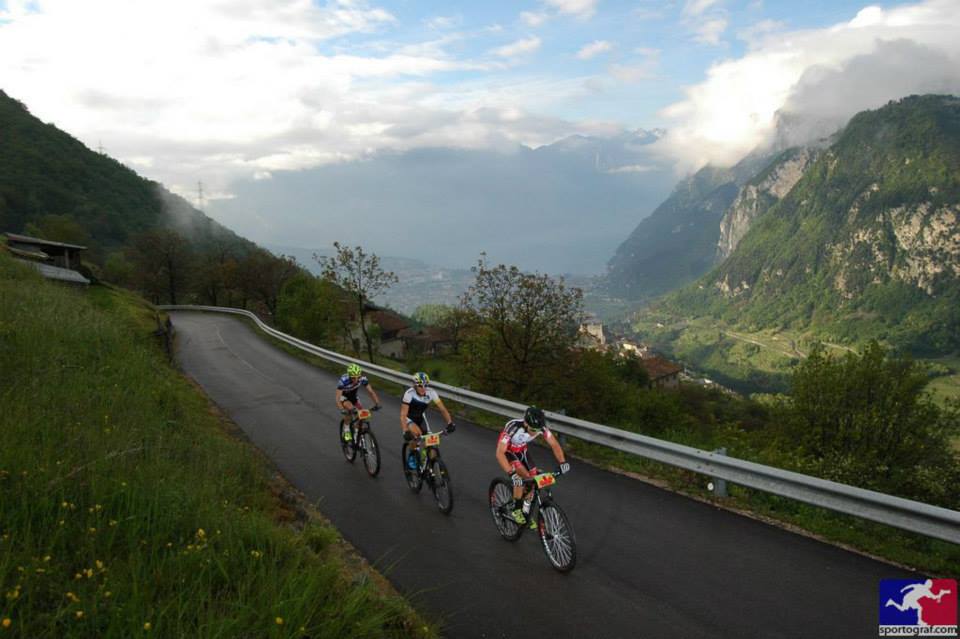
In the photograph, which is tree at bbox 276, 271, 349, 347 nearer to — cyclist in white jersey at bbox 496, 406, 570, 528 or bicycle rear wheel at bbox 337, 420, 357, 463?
bicycle rear wheel at bbox 337, 420, 357, 463

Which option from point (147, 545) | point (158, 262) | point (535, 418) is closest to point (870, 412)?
point (535, 418)

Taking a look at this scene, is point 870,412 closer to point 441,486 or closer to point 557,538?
point 441,486

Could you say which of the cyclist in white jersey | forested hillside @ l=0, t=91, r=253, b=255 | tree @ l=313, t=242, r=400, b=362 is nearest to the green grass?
the cyclist in white jersey

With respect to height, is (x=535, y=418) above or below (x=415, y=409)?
above

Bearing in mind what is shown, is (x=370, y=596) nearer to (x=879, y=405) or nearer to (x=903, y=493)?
(x=903, y=493)

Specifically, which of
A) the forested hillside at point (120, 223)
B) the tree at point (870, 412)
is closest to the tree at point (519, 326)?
the tree at point (870, 412)

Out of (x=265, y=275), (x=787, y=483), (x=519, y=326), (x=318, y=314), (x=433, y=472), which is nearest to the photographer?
(x=787, y=483)

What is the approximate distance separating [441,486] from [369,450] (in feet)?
7.22

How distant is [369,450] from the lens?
929 cm

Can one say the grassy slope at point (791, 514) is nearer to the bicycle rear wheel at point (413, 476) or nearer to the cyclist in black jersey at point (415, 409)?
the bicycle rear wheel at point (413, 476)

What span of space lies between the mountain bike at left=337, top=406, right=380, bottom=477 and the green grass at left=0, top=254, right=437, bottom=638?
6.81 ft

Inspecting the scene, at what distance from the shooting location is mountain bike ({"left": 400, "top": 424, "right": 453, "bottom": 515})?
7.46 m

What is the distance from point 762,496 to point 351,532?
5495 mm

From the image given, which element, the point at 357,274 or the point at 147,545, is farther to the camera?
the point at 357,274
